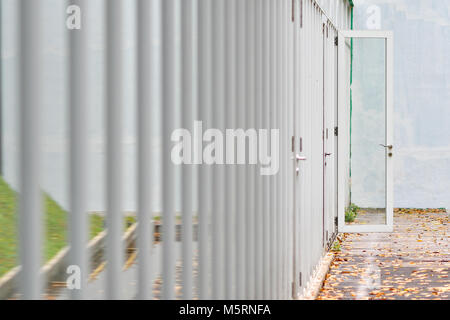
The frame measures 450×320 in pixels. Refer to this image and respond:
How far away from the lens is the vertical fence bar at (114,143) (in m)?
1.84

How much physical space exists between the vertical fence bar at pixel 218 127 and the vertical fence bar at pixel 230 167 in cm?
9

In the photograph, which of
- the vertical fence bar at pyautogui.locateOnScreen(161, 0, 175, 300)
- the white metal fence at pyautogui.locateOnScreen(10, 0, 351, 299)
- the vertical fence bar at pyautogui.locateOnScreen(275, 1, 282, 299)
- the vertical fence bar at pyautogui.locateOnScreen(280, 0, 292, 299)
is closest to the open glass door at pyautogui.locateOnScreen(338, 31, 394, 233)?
the white metal fence at pyautogui.locateOnScreen(10, 0, 351, 299)

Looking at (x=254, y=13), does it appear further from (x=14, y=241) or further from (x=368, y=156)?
(x=368, y=156)

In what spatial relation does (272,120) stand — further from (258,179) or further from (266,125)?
(258,179)

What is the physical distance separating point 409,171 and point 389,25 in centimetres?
236

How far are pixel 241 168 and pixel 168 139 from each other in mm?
1019

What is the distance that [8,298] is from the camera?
1.51 meters


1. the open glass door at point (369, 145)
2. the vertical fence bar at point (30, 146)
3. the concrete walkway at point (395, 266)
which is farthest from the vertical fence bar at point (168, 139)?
the open glass door at point (369, 145)

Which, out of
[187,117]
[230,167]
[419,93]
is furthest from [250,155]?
[419,93]

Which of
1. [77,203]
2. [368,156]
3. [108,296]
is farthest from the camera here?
[368,156]

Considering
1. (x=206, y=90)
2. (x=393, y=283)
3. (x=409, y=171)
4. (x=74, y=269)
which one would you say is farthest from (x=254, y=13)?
(x=409, y=171)

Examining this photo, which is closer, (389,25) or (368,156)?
(368,156)

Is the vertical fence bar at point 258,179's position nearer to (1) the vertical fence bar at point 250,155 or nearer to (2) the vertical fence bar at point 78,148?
(1) the vertical fence bar at point 250,155

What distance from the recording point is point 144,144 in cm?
204
